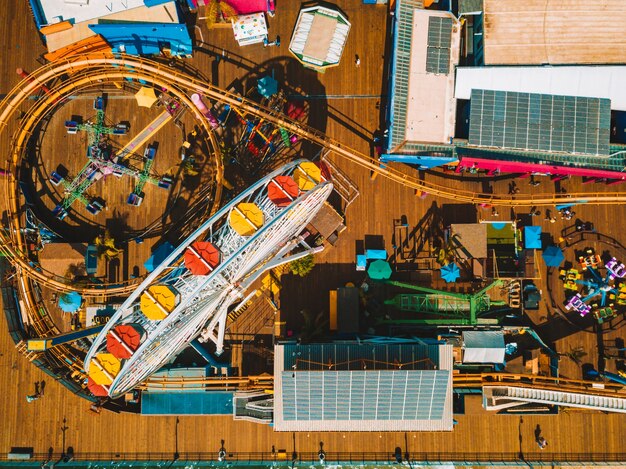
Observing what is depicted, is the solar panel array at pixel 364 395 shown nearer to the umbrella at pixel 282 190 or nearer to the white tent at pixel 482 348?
the white tent at pixel 482 348

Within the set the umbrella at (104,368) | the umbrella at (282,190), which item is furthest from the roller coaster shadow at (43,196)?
the umbrella at (282,190)

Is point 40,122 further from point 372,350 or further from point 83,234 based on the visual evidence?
point 372,350


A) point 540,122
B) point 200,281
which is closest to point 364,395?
point 200,281

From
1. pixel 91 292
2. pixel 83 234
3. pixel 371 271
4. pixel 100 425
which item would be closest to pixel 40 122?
pixel 83 234

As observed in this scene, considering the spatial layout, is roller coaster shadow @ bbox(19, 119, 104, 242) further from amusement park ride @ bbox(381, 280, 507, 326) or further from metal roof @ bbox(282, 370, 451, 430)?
amusement park ride @ bbox(381, 280, 507, 326)

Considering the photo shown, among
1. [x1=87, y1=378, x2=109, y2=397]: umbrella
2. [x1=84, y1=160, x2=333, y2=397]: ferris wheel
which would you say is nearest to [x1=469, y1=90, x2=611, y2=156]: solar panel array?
[x1=84, y1=160, x2=333, y2=397]: ferris wheel

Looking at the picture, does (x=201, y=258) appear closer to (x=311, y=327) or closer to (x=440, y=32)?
(x=311, y=327)
